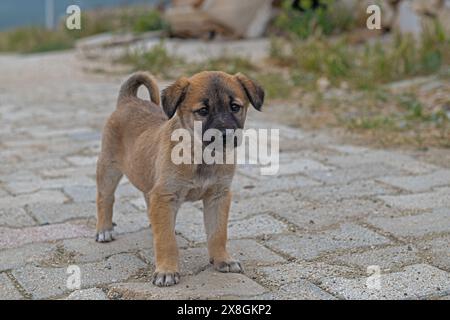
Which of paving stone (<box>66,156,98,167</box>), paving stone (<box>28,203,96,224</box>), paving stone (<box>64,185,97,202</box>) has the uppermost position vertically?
paving stone (<box>28,203,96,224</box>)

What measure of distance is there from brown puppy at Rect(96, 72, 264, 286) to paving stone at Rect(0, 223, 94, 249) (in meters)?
0.48

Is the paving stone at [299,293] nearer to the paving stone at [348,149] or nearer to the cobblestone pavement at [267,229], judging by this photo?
the cobblestone pavement at [267,229]

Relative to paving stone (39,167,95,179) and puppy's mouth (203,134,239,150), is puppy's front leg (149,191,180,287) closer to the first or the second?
puppy's mouth (203,134,239,150)

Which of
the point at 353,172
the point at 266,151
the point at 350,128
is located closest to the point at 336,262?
the point at 353,172

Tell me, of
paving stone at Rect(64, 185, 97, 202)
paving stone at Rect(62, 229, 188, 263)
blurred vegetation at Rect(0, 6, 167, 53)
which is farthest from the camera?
blurred vegetation at Rect(0, 6, 167, 53)

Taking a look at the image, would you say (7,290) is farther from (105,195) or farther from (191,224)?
(191,224)

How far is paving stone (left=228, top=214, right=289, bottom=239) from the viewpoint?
371 centimetres

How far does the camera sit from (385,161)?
5.18 meters

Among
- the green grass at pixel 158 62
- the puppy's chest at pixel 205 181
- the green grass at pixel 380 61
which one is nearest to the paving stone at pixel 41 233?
the puppy's chest at pixel 205 181

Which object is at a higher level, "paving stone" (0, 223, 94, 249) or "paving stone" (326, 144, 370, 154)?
"paving stone" (326, 144, 370, 154)

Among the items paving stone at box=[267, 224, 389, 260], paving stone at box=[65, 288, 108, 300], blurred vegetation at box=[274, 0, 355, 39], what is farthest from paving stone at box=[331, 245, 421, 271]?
blurred vegetation at box=[274, 0, 355, 39]

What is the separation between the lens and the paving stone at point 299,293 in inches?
111

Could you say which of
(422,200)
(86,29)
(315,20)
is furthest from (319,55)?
(86,29)
